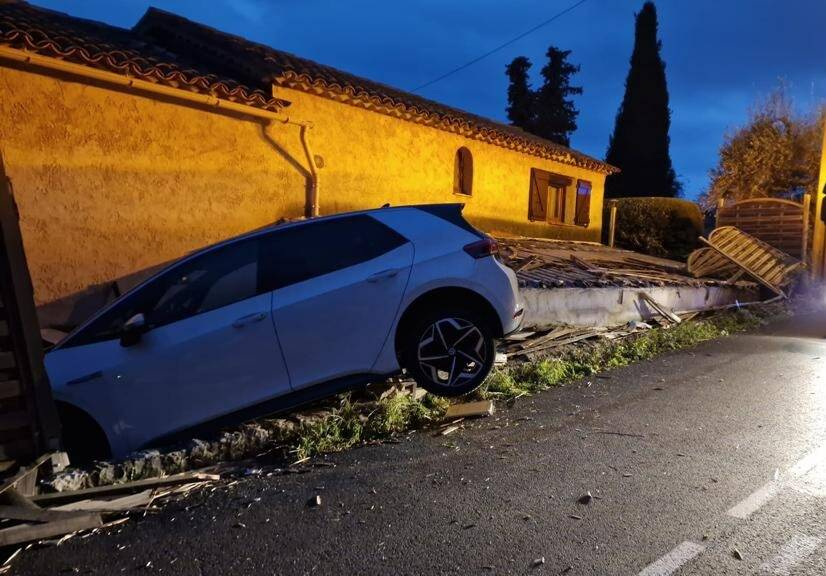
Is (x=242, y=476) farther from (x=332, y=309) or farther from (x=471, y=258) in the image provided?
(x=471, y=258)

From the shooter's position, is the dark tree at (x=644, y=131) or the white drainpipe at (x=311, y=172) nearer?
the white drainpipe at (x=311, y=172)

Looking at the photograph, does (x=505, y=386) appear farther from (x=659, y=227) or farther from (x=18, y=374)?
(x=659, y=227)

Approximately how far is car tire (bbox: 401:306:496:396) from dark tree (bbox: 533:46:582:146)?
31605mm

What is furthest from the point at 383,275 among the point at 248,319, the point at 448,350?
the point at 248,319

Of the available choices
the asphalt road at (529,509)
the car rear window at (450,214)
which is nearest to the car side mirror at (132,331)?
the asphalt road at (529,509)

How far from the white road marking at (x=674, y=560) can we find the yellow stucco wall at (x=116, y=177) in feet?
24.2

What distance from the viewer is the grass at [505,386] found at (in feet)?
15.9

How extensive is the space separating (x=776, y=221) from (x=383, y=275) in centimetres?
1706

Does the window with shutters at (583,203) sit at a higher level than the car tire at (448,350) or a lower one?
higher

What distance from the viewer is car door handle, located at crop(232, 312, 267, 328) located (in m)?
4.51

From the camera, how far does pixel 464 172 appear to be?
13.4m

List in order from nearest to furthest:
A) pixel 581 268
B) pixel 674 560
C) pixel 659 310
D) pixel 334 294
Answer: pixel 674 560, pixel 334 294, pixel 659 310, pixel 581 268

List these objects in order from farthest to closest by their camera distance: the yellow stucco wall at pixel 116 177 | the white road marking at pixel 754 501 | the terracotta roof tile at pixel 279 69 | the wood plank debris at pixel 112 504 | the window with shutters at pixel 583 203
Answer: the window with shutters at pixel 583 203 → the terracotta roof tile at pixel 279 69 → the yellow stucco wall at pixel 116 177 → the wood plank debris at pixel 112 504 → the white road marking at pixel 754 501

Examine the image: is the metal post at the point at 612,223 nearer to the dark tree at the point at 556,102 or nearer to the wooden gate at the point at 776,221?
the wooden gate at the point at 776,221
